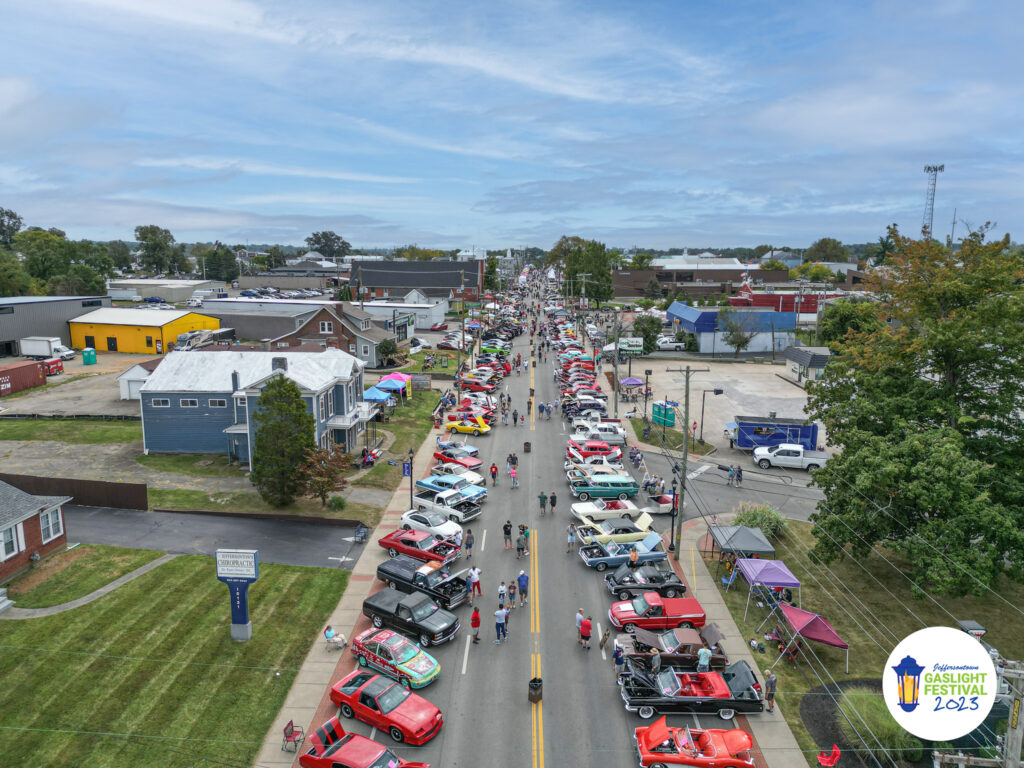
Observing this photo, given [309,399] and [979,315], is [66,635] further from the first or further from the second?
[979,315]

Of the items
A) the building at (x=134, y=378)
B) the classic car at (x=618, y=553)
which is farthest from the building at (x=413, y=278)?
the classic car at (x=618, y=553)

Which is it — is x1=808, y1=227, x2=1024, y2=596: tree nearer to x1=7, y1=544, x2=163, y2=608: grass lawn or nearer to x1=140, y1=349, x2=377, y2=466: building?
x1=140, y1=349, x2=377, y2=466: building

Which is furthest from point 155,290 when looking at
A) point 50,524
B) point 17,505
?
point 17,505

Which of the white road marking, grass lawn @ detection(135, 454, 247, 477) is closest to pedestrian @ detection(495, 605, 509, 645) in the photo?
the white road marking

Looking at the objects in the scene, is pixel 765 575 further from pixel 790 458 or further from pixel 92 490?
pixel 92 490

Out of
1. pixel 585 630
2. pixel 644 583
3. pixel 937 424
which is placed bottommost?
pixel 644 583

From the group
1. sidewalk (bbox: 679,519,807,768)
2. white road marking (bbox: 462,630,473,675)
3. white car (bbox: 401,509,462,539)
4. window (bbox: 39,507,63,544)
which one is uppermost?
window (bbox: 39,507,63,544)
